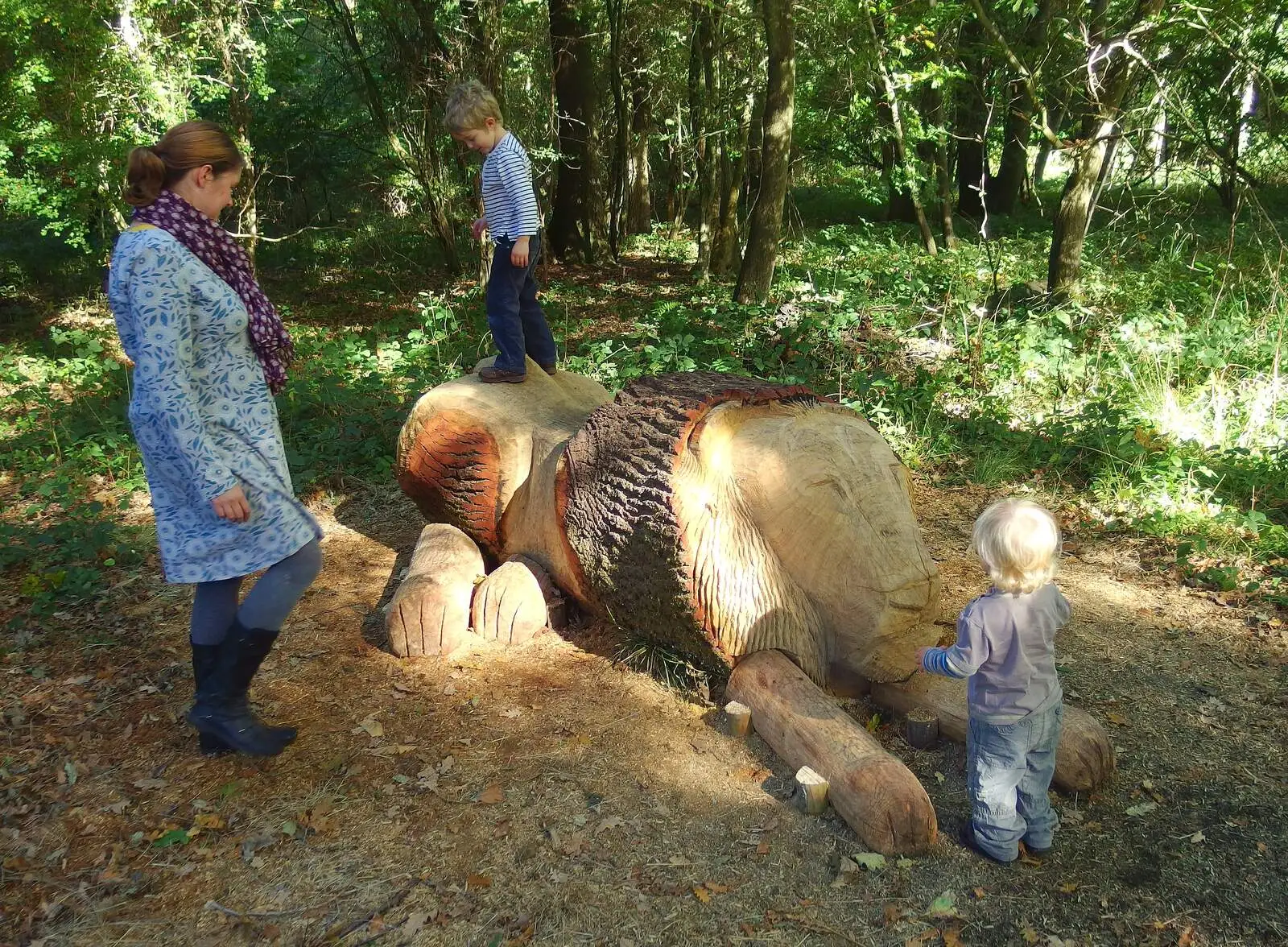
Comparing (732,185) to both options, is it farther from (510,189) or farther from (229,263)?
(229,263)

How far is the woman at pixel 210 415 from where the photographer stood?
2.27 meters

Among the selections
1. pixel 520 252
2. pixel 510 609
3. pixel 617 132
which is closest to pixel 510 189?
pixel 520 252

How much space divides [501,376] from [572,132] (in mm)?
7946

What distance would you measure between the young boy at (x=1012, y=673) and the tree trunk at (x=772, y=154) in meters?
6.02

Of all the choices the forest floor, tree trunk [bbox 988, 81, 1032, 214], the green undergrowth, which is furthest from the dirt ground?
tree trunk [bbox 988, 81, 1032, 214]

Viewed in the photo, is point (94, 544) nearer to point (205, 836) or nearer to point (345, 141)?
A: point (205, 836)

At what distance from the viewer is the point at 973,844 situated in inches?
93.4

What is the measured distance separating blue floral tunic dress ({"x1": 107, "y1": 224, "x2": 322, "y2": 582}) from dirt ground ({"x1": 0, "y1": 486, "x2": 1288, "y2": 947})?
0.75m

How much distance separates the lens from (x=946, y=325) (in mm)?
6719

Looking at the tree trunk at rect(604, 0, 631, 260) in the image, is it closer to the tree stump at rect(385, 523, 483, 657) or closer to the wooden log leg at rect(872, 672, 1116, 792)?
the tree stump at rect(385, 523, 483, 657)

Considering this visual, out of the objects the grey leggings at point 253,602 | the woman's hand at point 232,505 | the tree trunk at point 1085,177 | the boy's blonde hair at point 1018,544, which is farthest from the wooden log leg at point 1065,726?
the tree trunk at point 1085,177

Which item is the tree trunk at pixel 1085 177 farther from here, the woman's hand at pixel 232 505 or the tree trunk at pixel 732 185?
the woman's hand at pixel 232 505

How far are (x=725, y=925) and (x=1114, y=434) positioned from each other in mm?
3930

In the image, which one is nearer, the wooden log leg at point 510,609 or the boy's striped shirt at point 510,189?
the wooden log leg at point 510,609
